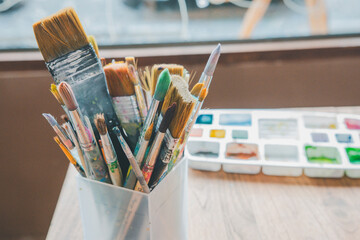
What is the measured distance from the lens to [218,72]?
91 cm

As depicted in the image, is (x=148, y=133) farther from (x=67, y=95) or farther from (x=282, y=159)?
(x=282, y=159)

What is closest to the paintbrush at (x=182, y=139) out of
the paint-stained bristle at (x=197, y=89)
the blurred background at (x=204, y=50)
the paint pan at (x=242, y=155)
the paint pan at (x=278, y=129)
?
the paint-stained bristle at (x=197, y=89)

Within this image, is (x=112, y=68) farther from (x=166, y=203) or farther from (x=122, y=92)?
(x=166, y=203)

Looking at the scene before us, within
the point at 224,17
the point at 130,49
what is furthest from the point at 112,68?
the point at 224,17

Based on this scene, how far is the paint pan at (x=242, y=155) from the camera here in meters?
0.64

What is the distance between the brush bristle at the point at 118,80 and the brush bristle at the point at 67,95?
66 mm

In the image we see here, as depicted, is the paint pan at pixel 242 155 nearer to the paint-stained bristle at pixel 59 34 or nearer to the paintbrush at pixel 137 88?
the paintbrush at pixel 137 88

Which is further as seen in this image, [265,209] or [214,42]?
[214,42]

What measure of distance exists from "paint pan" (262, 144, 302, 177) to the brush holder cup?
0.87 feet

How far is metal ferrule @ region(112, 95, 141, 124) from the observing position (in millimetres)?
401

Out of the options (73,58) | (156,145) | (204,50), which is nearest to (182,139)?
(156,145)

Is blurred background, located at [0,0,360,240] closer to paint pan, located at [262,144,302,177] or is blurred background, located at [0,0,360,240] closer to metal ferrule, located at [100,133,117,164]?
paint pan, located at [262,144,302,177]

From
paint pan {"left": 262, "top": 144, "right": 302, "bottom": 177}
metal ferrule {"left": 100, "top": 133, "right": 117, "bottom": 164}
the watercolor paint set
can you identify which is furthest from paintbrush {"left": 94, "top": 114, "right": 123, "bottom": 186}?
paint pan {"left": 262, "top": 144, "right": 302, "bottom": 177}

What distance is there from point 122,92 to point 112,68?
31 mm
